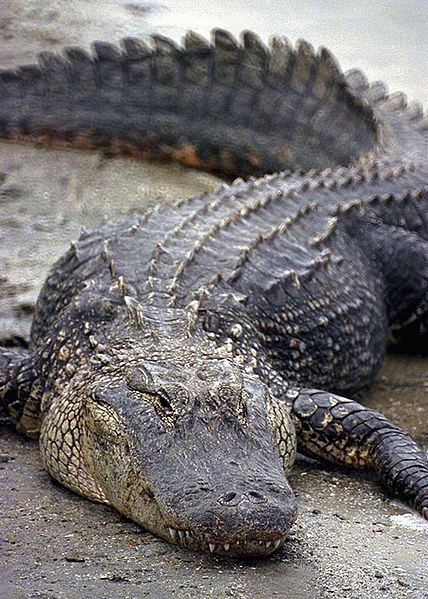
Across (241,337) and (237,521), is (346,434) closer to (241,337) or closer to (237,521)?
(241,337)

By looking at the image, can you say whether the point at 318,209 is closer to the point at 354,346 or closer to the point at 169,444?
the point at 354,346

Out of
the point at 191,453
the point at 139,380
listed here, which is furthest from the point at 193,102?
the point at 191,453

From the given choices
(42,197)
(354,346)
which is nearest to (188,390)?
(354,346)

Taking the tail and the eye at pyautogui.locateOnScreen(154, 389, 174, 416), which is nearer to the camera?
the eye at pyautogui.locateOnScreen(154, 389, 174, 416)

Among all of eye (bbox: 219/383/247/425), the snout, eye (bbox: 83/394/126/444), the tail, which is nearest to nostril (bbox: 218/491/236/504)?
the snout

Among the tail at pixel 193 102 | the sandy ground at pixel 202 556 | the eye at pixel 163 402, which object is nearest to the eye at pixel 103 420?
the eye at pixel 163 402

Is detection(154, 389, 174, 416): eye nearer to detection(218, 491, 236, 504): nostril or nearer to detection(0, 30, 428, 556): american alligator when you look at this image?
detection(0, 30, 428, 556): american alligator
